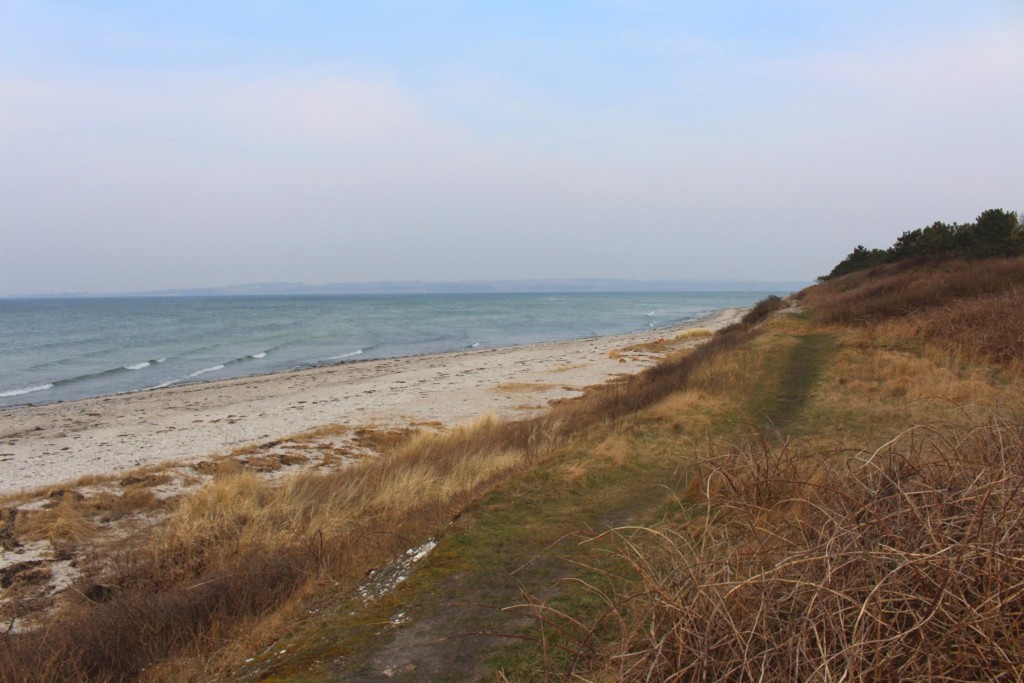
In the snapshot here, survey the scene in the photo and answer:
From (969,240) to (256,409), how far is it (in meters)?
30.2

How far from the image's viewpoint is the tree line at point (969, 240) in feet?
81.1

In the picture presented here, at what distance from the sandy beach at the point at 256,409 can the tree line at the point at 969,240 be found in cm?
1390

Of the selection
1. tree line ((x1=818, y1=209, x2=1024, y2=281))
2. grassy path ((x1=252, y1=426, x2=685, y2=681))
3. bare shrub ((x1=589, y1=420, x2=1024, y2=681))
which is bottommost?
grassy path ((x1=252, y1=426, x2=685, y2=681))

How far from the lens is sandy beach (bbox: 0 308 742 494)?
49.1 feet

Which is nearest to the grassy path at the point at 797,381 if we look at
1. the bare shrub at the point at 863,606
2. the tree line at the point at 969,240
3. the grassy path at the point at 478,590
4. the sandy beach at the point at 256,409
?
the grassy path at the point at 478,590

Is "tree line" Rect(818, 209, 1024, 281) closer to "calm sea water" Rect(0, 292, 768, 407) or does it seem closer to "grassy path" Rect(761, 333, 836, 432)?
"grassy path" Rect(761, 333, 836, 432)

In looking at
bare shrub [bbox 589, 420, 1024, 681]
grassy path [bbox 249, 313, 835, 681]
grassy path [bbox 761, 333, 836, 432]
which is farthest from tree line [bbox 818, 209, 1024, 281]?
bare shrub [bbox 589, 420, 1024, 681]

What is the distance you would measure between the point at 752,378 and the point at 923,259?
882 inches

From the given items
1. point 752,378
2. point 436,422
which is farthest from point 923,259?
point 436,422

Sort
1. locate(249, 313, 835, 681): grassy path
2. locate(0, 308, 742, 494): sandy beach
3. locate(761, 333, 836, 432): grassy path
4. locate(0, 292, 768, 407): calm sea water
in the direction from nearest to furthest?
locate(249, 313, 835, 681): grassy path, locate(761, 333, 836, 432): grassy path, locate(0, 308, 742, 494): sandy beach, locate(0, 292, 768, 407): calm sea water

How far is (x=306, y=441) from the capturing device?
14.8m

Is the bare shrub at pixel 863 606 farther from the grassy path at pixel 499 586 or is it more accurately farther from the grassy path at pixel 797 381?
the grassy path at pixel 797 381

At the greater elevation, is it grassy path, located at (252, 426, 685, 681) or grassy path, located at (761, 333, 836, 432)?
grassy path, located at (761, 333, 836, 432)

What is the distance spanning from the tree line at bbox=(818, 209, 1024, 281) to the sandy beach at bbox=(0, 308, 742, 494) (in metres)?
A: 13.9
